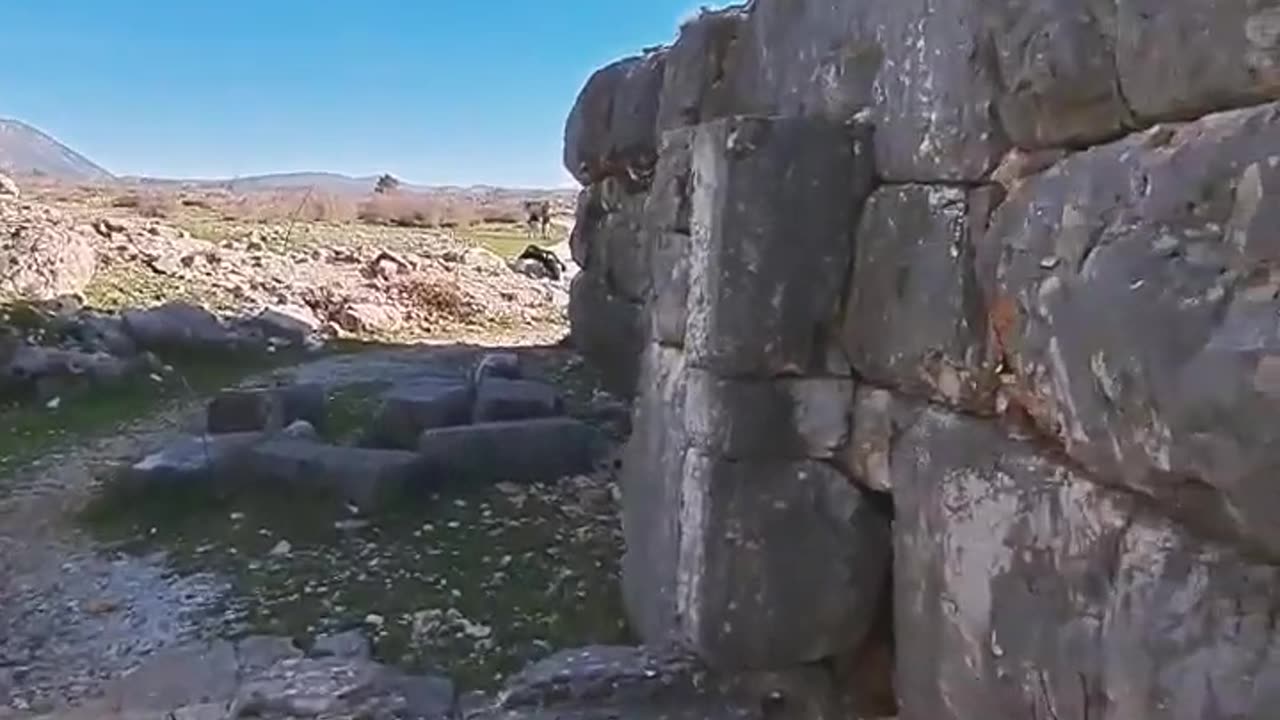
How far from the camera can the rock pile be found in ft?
19.8

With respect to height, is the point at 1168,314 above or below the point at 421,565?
above

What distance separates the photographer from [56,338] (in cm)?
988

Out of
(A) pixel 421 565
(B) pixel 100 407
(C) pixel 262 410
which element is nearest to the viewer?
(A) pixel 421 565

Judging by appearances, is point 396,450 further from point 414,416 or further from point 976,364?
point 976,364

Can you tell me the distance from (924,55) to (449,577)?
2873mm

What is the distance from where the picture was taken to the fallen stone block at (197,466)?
6203 mm

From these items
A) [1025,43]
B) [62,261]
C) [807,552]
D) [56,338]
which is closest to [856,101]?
[1025,43]

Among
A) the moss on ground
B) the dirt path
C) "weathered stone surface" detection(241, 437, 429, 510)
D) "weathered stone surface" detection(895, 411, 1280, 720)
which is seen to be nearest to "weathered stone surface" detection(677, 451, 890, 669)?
"weathered stone surface" detection(895, 411, 1280, 720)

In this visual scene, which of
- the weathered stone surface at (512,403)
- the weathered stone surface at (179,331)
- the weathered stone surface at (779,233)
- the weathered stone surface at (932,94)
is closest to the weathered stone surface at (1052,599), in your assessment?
the weathered stone surface at (779,233)

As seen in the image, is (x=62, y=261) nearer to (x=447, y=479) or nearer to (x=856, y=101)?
(x=447, y=479)

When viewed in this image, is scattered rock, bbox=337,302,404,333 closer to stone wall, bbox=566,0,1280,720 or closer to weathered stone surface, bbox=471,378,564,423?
weathered stone surface, bbox=471,378,564,423

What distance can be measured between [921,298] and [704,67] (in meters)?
2.01

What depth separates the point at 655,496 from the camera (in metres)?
4.21

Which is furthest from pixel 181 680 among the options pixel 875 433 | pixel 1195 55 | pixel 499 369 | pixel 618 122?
pixel 618 122
